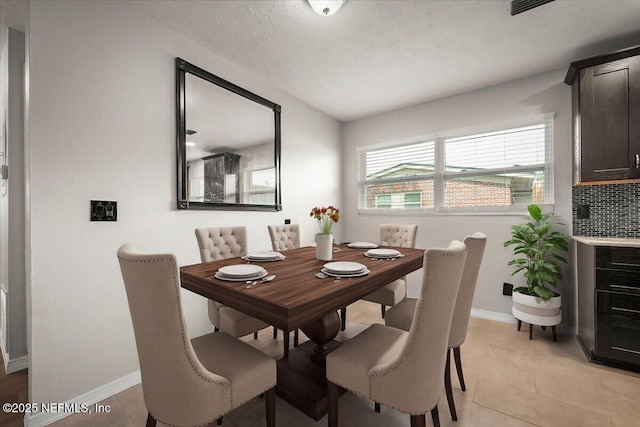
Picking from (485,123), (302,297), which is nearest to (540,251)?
(485,123)

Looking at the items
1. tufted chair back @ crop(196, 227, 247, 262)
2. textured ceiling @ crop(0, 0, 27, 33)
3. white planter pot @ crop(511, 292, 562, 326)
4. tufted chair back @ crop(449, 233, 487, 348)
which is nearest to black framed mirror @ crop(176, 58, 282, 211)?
tufted chair back @ crop(196, 227, 247, 262)

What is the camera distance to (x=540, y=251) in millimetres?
2643

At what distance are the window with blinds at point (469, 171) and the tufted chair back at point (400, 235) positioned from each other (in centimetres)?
81

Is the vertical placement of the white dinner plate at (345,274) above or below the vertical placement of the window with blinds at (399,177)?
below

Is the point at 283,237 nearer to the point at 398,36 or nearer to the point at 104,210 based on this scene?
the point at 104,210

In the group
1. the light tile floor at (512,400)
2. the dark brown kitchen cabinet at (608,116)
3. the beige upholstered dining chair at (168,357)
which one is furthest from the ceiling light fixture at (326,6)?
the light tile floor at (512,400)

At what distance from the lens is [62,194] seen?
5.62 ft

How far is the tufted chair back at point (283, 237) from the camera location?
271cm

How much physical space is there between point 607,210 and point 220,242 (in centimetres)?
359

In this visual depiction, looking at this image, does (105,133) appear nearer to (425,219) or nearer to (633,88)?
(425,219)

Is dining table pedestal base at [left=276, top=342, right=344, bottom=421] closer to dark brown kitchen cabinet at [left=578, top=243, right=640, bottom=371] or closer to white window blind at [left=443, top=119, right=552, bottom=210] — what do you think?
dark brown kitchen cabinet at [left=578, top=243, right=640, bottom=371]

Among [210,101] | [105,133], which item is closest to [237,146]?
[210,101]

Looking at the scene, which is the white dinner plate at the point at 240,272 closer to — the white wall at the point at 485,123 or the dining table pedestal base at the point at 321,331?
the dining table pedestal base at the point at 321,331

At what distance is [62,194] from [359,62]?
2639 millimetres
